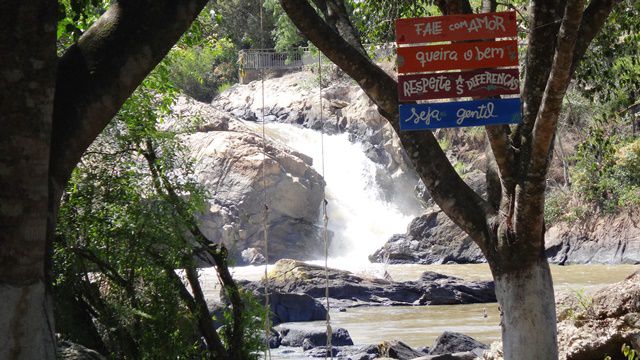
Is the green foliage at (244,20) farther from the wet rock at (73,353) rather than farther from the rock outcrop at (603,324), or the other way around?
the wet rock at (73,353)

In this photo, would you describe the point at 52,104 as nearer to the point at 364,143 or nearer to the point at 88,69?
the point at 88,69

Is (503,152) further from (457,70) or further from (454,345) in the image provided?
(454,345)

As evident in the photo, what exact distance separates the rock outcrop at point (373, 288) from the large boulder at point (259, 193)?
9513mm

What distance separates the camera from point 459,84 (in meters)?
5.50

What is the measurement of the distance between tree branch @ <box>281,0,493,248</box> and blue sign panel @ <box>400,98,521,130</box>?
0.71m

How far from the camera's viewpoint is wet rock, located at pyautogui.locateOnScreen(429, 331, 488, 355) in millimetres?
14203

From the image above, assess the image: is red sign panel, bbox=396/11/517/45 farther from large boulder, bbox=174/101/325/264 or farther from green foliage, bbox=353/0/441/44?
large boulder, bbox=174/101/325/264

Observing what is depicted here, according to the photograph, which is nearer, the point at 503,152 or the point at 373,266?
the point at 503,152

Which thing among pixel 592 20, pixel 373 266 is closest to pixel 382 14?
pixel 592 20

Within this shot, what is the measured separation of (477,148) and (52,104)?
114 ft

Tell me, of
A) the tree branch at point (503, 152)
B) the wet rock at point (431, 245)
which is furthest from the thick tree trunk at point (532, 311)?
the wet rock at point (431, 245)

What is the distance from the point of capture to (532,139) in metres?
5.52

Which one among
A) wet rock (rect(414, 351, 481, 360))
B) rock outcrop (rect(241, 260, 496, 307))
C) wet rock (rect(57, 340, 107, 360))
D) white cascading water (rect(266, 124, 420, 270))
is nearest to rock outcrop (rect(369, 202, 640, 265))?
white cascading water (rect(266, 124, 420, 270))

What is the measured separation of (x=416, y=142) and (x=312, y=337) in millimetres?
11327
